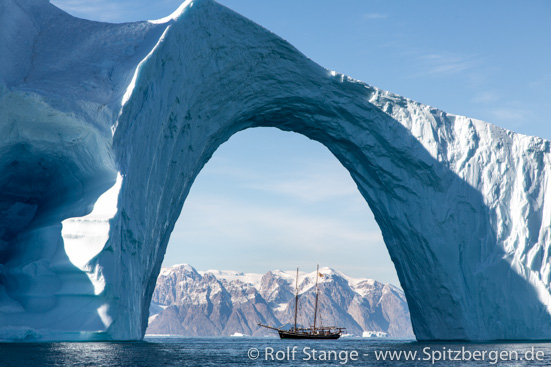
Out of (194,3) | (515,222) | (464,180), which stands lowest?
(515,222)

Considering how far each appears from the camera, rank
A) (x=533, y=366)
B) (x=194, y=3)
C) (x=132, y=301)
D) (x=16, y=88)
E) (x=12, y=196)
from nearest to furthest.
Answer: (x=533, y=366) → (x=16, y=88) → (x=132, y=301) → (x=12, y=196) → (x=194, y=3)

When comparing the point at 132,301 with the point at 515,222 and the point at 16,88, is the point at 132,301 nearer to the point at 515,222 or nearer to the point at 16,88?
the point at 16,88

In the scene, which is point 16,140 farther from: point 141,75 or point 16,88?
point 141,75

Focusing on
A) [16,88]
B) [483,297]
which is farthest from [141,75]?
[483,297]

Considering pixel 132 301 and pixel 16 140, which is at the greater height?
pixel 16 140

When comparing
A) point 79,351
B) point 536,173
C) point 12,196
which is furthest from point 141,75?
point 536,173

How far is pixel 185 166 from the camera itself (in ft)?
66.3

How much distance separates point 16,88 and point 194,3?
6.19 metres

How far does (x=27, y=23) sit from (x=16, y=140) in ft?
11.6

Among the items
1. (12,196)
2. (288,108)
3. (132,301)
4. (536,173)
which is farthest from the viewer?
(536,173)

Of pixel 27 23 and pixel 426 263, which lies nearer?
pixel 27 23

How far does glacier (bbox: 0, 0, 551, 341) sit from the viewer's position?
15383 mm

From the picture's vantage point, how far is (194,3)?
19.2 meters

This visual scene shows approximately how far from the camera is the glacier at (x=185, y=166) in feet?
50.5
